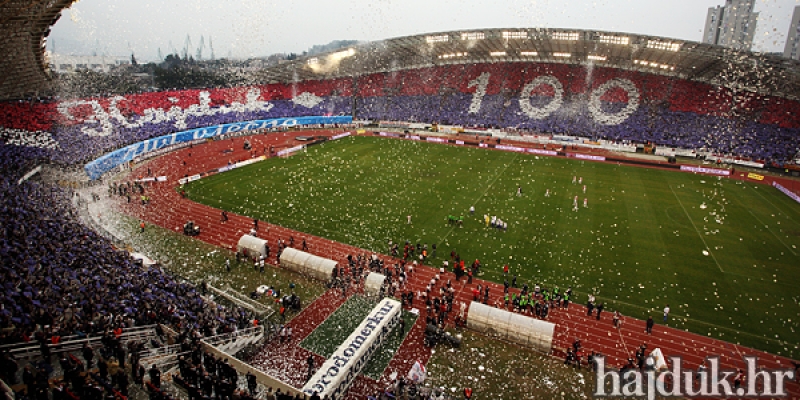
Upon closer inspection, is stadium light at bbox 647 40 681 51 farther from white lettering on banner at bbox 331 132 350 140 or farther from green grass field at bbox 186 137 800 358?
white lettering on banner at bbox 331 132 350 140

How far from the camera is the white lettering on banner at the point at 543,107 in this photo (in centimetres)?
5906

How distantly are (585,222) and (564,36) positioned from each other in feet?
113

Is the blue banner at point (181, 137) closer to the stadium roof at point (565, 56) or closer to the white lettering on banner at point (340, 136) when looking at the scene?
the white lettering on banner at point (340, 136)

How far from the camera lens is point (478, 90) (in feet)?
216

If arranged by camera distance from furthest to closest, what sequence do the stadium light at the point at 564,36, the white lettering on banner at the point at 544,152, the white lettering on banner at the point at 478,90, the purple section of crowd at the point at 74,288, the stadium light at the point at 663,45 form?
the white lettering on banner at the point at 478,90 → the stadium light at the point at 564,36 → the white lettering on banner at the point at 544,152 → the stadium light at the point at 663,45 → the purple section of crowd at the point at 74,288

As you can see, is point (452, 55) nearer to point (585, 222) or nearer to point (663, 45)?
point (663, 45)

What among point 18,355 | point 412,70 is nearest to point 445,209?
point 18,355

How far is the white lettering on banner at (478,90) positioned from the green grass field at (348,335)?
49.0m

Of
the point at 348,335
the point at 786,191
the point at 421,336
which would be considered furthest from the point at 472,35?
the point at 348,335

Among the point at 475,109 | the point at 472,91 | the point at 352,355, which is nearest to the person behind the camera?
the point at 352,355

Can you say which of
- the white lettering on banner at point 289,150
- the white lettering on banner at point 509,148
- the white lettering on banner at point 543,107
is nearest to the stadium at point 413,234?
the white lettering on banner at point 289,150

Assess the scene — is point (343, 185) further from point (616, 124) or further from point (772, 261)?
point (616, 124)

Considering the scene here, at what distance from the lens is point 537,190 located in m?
35.0

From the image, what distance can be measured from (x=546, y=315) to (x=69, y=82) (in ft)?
197
